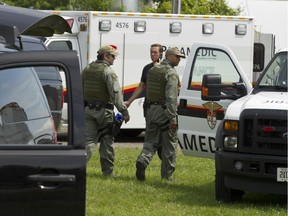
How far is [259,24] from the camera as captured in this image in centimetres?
3738

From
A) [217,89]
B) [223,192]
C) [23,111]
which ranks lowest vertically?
[223,192]

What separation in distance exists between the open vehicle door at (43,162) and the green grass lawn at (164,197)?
392 cm

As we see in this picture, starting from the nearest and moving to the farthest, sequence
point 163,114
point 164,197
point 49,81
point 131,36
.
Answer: point 49,81
point 164,197
point 163,114
point 131,36

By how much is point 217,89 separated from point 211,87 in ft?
0.23

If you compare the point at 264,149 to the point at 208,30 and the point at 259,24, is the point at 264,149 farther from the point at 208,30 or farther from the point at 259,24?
the point at 259,24

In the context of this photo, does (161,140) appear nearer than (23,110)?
No

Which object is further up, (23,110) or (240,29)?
(23,110)

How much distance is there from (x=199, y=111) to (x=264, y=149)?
1.85 m

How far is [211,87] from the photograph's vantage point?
10.5 metres

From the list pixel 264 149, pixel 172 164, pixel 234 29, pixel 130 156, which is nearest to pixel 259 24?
pixel 234 29

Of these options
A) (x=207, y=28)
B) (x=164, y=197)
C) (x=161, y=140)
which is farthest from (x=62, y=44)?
(x=164, y=197)

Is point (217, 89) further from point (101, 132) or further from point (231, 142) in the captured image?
point (101, 132)

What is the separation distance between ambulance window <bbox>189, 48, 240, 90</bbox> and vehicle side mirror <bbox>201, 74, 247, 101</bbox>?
1.17 ft

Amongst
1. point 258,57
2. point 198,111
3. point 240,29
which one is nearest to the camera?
point 198,111
